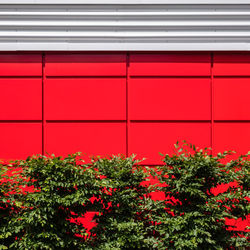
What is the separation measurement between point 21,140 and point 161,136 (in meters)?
2.90

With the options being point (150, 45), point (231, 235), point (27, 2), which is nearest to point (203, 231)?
point (231, 235)

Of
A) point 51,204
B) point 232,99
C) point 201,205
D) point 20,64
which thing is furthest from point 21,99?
point 232,99

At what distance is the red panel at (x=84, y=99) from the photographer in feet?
20.7

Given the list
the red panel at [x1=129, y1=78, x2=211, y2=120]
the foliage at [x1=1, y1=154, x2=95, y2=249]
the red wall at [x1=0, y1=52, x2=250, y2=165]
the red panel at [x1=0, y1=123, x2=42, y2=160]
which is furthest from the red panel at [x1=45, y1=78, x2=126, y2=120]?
the foliage at [x1=1, y1=154, x2=95, y2=249]

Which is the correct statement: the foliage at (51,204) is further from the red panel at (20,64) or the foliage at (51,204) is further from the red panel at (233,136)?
the red panel at (233,136)

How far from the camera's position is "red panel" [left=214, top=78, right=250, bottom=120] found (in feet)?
20.9

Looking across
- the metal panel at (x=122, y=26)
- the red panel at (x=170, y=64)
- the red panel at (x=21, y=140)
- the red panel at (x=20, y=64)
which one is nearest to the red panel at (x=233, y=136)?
the red panel at (x=170, y=64)

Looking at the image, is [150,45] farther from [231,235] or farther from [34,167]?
[231,235]

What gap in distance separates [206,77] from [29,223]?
438 cm

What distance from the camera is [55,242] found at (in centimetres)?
461

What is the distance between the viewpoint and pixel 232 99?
21.0ft

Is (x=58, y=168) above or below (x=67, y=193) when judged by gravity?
above

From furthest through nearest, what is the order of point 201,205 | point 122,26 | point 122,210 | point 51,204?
point 122,26 → point 122,210 → point 201,205 → point 51,204

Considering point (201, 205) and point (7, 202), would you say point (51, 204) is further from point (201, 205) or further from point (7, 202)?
point (201, 205)
